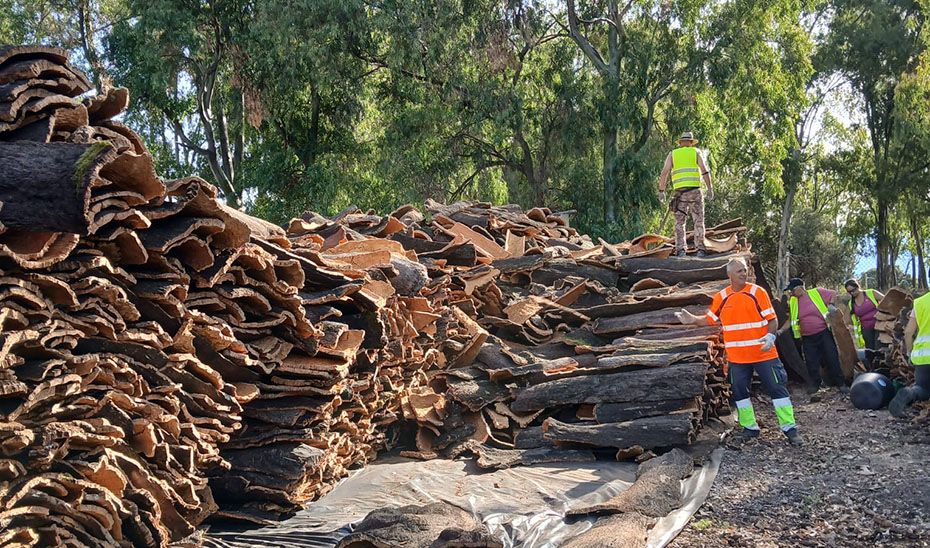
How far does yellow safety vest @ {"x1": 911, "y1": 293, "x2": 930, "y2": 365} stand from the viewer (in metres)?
7.80

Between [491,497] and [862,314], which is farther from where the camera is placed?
[862,314]

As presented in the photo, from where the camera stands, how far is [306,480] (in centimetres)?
564

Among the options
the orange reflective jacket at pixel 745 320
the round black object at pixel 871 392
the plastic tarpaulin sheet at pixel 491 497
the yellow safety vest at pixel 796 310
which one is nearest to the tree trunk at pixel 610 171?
the yellow safety vest at pixel 796 310

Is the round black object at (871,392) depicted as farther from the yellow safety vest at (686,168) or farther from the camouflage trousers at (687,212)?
the yellow safety vest at (686,168)

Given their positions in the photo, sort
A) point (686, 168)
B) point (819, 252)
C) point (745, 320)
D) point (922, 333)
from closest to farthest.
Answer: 1. point (745, 320)
2. point (922, 333)
3. point (686, 168)
4. point (819, 252)

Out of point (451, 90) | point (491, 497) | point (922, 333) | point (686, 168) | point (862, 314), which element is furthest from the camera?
point (451, 90)

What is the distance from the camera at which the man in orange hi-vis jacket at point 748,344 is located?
25.1ft

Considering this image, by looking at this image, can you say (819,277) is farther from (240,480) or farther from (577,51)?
(240,480)

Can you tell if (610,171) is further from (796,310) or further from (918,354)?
(918,354)

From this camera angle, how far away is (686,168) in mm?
11023

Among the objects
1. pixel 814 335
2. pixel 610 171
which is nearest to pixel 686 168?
pixel 814 335

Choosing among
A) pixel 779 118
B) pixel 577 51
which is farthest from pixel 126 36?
pixel 779 118

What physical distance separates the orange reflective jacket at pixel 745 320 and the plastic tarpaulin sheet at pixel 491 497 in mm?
1203

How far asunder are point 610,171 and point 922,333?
11.6m
